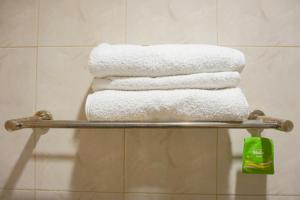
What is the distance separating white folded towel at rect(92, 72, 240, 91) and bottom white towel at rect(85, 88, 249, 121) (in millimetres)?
13

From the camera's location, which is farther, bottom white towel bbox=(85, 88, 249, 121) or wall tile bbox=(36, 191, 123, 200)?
wall tile bbox=(36, 191, 123, 200)

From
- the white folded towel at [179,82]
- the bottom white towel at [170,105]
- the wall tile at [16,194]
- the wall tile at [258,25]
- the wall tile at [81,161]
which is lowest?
the wall tile at [16,194]

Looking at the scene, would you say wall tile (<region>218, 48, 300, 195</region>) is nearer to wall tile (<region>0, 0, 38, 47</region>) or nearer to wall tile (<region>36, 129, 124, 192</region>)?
wall tile (<region>36, 129, 124, 192</region>)

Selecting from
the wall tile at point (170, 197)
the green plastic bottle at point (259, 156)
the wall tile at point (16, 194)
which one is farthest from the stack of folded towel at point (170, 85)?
the wall tile at point (16, 194)

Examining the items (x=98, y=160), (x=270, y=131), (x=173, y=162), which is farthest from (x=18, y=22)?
(x=270, y=131)

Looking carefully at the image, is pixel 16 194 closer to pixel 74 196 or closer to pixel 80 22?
pixel 74 196

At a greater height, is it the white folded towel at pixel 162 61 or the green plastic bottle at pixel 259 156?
the white folded towel at pixel 162 61

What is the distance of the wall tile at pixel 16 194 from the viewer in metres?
0.74

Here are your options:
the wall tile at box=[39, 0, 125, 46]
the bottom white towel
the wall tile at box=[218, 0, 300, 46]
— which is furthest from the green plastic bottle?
the wall tile at box=[39, 0, 125, 46]

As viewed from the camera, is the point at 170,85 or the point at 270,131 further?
the point at 270,131

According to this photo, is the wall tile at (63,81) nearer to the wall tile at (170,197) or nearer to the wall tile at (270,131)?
the wall tile at (170,197)

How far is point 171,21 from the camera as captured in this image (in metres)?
0.72

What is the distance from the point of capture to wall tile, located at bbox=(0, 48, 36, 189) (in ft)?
2.43

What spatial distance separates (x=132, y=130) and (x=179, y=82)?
0.27 m
